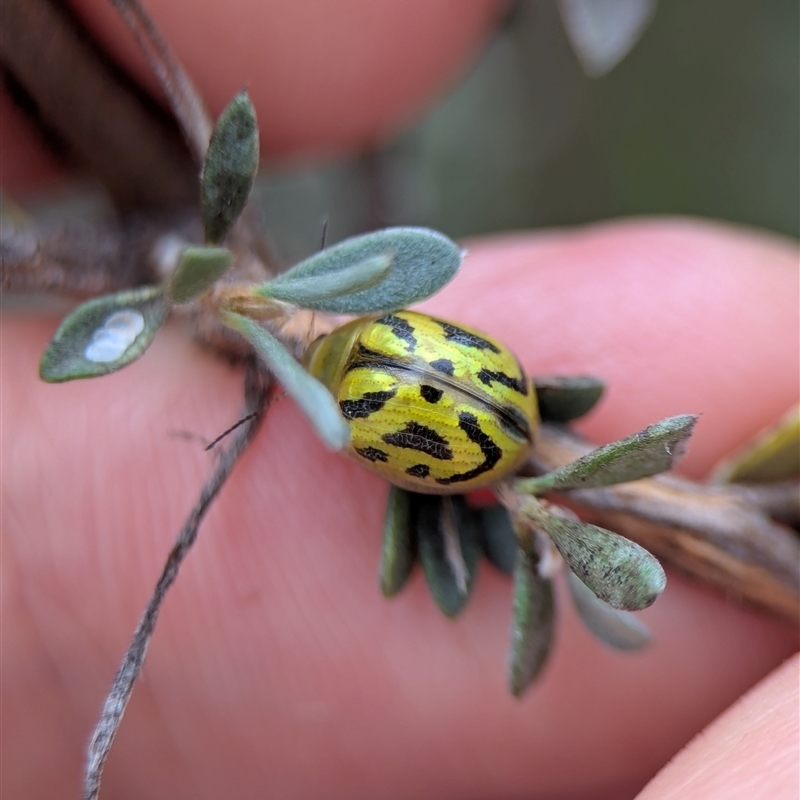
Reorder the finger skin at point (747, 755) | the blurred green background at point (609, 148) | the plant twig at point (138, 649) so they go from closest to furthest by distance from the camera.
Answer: the plant twig at point (138, 649), the finger skin at point (747, 755), the blurred green background at point (609, 148)

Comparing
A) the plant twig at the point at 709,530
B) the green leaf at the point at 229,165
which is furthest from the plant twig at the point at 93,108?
the plant twig at the point at 709,530

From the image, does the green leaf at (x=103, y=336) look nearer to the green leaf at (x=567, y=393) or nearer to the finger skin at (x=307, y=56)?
the green leaf at (x=567, y=393)

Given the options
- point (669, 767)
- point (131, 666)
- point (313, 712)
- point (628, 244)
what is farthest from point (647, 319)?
point (131, 666)

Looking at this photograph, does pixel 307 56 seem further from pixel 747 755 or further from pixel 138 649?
pixel 747 755

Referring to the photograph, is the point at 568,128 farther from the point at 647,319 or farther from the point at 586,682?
the point at 586,682

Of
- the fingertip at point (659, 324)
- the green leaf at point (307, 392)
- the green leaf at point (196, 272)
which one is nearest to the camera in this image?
the green leaf at point (307, 392)
